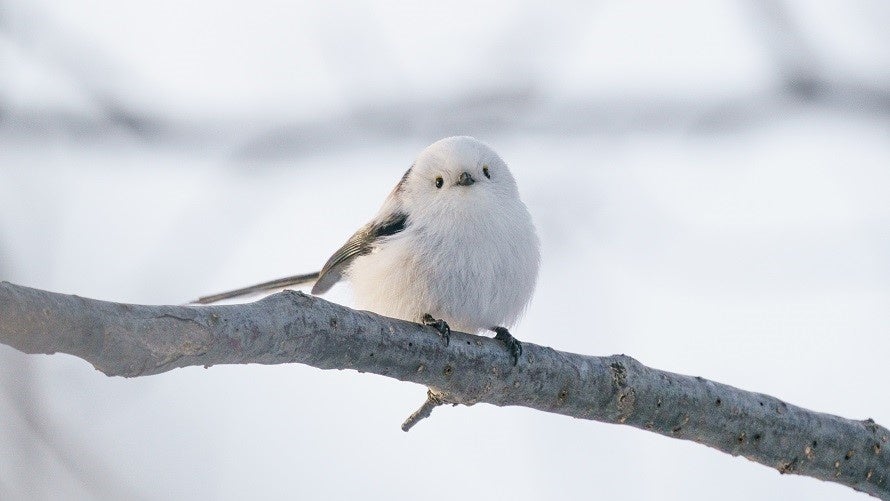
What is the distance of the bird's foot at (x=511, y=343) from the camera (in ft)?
11.9

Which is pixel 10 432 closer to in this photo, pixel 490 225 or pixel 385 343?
pixel 385 343

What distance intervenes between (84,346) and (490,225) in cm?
246

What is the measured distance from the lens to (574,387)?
3609 mm

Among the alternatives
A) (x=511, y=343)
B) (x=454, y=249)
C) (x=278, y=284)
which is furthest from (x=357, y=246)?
(x=511, y=343)

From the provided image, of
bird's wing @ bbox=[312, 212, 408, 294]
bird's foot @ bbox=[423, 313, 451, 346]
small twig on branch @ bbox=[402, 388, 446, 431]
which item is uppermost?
bird's wing @ bbox=[312, 212, 408, 294]

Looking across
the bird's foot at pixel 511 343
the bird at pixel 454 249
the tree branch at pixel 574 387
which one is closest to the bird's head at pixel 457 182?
the bird at pixel 454 249

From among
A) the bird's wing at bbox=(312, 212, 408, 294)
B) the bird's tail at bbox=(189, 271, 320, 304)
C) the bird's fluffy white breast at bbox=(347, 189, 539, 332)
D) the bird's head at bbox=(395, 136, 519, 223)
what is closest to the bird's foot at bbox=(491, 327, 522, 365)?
the bird's fluffy white breast at bbox=(347, 189, 539, 332)

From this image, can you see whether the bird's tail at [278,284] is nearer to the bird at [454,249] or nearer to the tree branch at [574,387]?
the bird at [454,249]

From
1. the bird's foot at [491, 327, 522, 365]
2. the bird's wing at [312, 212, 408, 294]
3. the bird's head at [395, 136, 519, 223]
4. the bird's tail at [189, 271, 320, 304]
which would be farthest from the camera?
the bird's tail at [189, 271, 320, 304]

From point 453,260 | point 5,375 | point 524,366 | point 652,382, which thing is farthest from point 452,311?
point 5,375

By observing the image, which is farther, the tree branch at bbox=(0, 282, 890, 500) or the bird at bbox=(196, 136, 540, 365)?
the bird at bbox=(196, 136, 540, 365)

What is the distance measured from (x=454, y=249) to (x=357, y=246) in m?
0.72

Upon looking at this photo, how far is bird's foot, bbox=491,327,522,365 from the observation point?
11.9 ft

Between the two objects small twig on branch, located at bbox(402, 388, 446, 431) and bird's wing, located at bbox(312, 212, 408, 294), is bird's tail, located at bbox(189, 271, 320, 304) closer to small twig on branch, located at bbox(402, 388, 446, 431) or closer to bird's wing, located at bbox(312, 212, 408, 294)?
bird's wing, located at bbox(312, 212, 408, 294)
